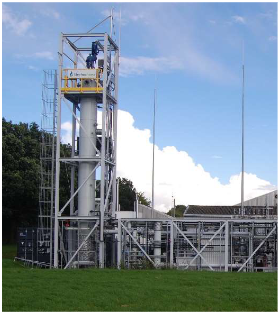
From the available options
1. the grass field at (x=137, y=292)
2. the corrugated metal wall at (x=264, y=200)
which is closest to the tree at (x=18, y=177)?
the corrugated metal wall at (x=264, y=200)

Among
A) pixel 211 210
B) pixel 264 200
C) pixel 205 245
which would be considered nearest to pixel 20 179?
pixel 211 210

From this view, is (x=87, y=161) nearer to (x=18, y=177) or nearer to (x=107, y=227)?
(x=107, y=227)

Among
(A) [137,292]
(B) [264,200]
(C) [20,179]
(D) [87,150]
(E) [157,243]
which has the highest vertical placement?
(D) [87,150]

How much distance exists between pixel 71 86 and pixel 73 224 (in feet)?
24.9

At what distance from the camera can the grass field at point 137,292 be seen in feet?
46.0

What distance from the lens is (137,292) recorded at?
1571 centimetres

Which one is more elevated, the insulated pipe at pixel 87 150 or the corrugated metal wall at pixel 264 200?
the insulated pipe at pixel 87 150

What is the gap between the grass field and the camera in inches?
552

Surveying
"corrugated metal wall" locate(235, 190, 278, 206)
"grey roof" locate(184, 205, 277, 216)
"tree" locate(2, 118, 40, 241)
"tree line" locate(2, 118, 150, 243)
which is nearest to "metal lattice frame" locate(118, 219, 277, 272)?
"grey roof" locate(184, 205, 277, 216)

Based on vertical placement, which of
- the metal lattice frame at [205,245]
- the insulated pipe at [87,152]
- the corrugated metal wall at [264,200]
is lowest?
the metal lattice frame at [205,245]

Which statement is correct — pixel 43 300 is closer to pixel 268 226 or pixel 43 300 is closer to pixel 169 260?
pixel 169 260

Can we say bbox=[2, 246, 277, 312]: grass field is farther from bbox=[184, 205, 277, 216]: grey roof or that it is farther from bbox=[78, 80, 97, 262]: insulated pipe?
bbox=[184, 205, 277, 216]: grey roof

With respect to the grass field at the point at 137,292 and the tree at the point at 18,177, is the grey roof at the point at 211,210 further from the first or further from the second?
the grass field at the point at 137,292

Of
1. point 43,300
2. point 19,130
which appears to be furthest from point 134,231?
point 19,130
